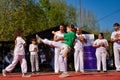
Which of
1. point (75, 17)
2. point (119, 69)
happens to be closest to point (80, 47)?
point (119, 69)

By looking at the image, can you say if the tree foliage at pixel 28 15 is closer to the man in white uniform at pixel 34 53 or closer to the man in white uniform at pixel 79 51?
the man in white uniform at pixel 34 53

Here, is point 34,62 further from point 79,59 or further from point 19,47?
point 19,47

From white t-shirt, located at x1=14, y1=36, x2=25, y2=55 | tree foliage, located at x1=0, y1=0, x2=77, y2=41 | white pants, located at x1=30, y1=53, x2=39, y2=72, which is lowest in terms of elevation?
white pants, located at x1=30, y1=53, x2=39, y2=72

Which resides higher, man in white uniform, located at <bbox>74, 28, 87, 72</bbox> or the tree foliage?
the tree foliage

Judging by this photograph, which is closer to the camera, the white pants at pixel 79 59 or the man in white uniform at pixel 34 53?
the white pants at pixel 79 59

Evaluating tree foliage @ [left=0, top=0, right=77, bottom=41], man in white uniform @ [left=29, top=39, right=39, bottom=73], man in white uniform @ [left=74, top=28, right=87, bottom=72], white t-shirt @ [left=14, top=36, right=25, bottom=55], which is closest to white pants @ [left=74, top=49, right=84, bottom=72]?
man in white uniform @ [left=74, top=28, right=87, bottom=72]

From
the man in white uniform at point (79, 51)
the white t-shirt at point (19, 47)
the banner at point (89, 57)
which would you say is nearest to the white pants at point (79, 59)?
the man in white uniform at point (79, 51)

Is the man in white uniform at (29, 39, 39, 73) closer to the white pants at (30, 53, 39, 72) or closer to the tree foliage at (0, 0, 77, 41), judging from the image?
the white pants at (30, 53, 39, 72)

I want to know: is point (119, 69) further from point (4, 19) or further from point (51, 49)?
point (4, 19)

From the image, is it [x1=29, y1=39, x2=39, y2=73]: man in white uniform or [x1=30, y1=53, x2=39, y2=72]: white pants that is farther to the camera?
[x1=30, y1=53, x2=39, y2=72]: white pants

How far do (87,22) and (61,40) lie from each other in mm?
52337

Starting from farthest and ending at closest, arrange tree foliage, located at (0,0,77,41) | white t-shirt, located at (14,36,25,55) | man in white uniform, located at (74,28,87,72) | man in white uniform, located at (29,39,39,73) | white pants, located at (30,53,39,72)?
tree foliage, located at (0,0,77,41) → white pants, located at (30,53,39,72) → man in white uniform, located at (29,39,39,73) → man in white uniform, located at (74,28,87,72) → white t-shirt, located at (14,36,25,55)

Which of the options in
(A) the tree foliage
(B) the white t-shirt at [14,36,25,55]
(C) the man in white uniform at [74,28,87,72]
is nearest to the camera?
(B) the white t-shirt at [14,36,25,55]

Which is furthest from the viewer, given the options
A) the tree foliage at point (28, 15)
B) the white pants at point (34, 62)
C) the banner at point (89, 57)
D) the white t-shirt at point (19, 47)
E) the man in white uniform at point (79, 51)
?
the tree foliage at point (28, 15)
